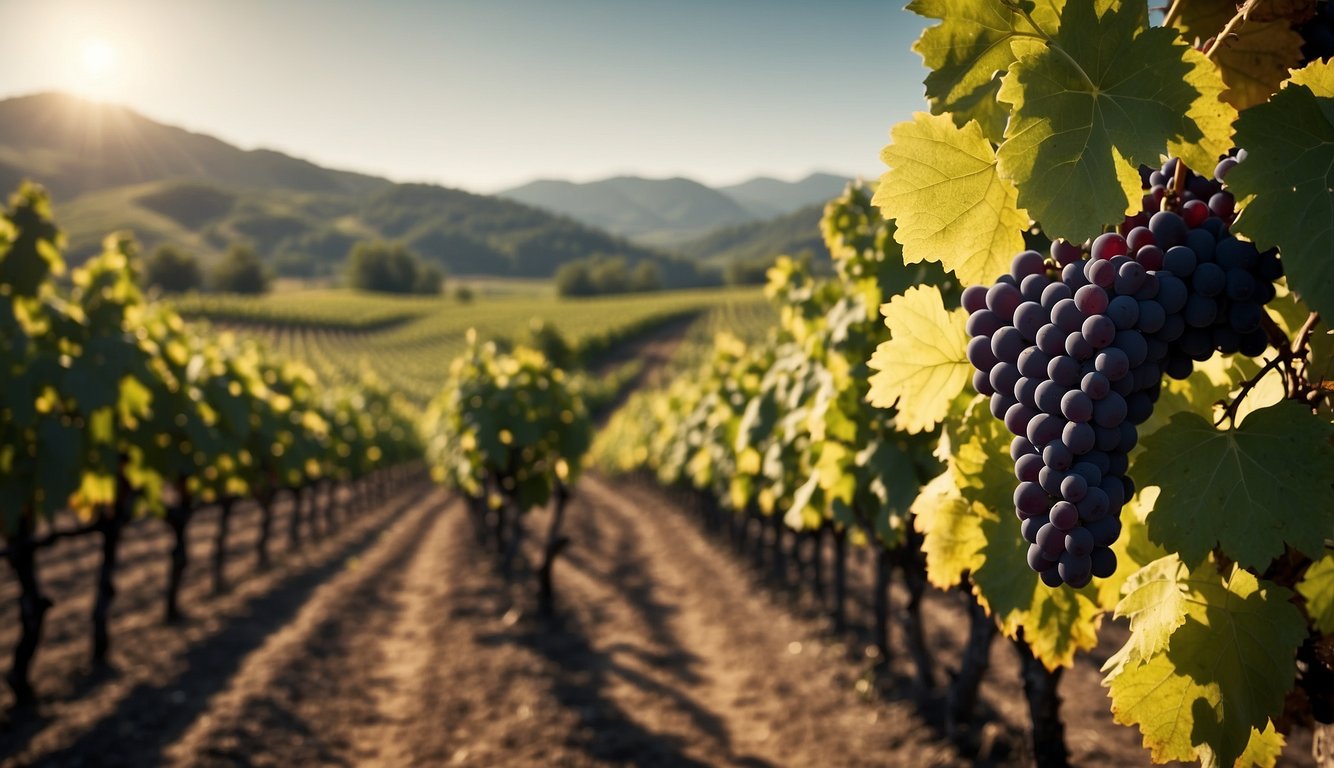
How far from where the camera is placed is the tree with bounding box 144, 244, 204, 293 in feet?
362

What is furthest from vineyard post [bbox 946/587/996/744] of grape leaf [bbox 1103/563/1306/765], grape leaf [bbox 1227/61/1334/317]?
grape leaf [bbox 1227/61/1334/317]

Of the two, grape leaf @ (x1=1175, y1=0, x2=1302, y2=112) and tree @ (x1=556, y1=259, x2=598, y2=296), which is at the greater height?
tree @ (x1=556, y1=259, x2=598, y2=296)

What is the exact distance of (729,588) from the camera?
14.5 m

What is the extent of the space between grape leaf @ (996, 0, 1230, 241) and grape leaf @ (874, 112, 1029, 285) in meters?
0.22

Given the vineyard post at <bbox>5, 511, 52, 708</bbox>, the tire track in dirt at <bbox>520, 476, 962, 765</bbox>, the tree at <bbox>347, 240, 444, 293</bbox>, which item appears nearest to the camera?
the tire track in dirt at <bbox>520, 476, 962, 765</bbox>

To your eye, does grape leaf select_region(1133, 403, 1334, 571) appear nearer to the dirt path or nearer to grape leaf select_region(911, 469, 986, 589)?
grape leaf select_region(911, 469, 986, 589)

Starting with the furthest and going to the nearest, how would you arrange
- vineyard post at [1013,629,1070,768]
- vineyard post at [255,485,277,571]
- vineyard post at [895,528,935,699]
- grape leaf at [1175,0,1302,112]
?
vineyard post at [255,485,277,571], vineyard post at [895,528,935,699], vineyard post at [1013,629,1070,768], grape leaf at [1175,0,1302,112]

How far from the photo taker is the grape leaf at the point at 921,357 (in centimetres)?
208

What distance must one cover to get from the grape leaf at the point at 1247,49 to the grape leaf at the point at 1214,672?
131 centimetres

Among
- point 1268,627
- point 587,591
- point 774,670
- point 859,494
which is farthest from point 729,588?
point 1268,627

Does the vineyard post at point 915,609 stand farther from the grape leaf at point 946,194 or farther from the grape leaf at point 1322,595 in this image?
the grape leaf at point 946,194

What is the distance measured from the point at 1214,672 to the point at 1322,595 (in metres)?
1.15

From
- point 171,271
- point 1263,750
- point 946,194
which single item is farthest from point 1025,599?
point 171,271

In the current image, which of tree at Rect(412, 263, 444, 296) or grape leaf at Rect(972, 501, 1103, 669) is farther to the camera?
tree at Rect(412, 263, 444, 296)
